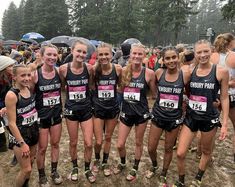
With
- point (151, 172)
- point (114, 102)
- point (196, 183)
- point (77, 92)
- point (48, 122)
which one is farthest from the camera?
point (151, 172)

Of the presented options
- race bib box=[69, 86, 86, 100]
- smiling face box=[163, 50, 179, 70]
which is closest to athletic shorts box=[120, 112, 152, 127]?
race bib box=[69, 86, 86, 100]

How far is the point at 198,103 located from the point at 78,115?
5.77 feet

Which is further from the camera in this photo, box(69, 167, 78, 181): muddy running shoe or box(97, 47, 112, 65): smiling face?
box(69, 167, 78, 181): muddy running shoe

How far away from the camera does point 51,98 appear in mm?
3863

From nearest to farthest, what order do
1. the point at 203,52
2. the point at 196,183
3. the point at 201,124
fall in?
the point at 203,52 → the point at 201,124 → the point at 196,183

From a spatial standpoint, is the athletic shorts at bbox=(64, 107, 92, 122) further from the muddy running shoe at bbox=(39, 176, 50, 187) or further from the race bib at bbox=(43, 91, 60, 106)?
the muddy running shoe at bbox=(39, 176, 50, 187)

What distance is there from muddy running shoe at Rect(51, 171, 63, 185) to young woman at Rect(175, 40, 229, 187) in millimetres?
1873

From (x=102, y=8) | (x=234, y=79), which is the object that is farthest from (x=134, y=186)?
(x=102, y=8)

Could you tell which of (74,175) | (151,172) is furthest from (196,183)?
(74,175)

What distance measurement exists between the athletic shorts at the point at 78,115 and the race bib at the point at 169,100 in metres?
1.13

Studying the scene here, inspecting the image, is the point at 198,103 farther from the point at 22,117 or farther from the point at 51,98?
the point at 22,117

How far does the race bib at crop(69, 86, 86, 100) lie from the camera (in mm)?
4008

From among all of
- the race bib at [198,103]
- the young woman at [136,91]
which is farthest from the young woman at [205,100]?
the young woman at [136,91]

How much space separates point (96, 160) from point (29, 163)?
1474 mm
